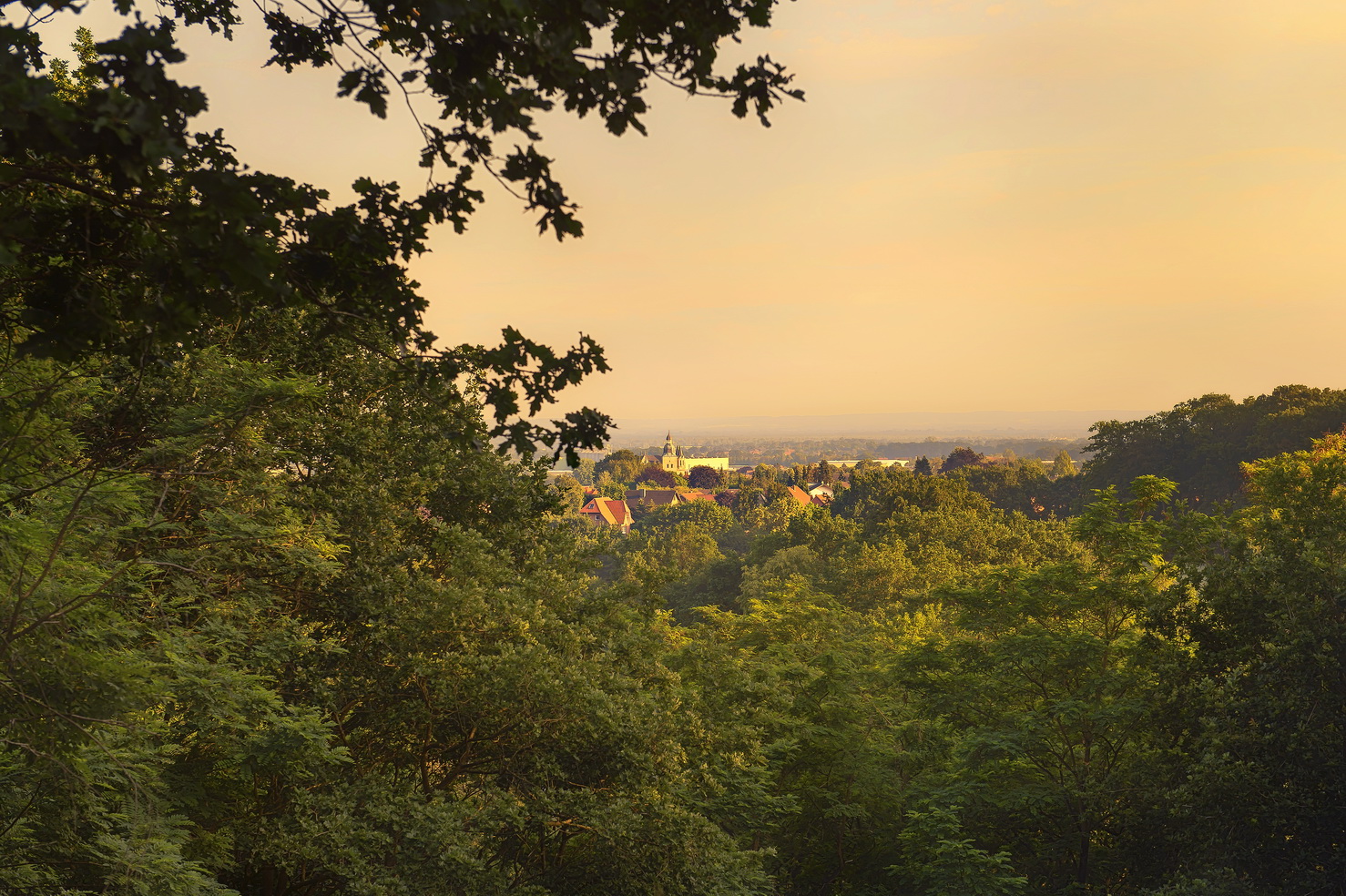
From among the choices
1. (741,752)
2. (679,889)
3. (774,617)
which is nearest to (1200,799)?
(741,752)

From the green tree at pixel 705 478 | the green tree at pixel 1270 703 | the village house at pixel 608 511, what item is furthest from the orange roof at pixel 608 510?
the green tree at pixel 1270 703

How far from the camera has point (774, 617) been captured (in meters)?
31.5

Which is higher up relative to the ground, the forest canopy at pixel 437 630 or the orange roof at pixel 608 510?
the forest canopy at pixel 437 630

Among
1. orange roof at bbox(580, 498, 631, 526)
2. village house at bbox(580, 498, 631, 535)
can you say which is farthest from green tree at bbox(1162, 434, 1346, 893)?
orange roof at bbox(580, 498, 631, 526)

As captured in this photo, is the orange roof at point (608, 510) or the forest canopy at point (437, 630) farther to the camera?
the orange roof at point (608, 510)

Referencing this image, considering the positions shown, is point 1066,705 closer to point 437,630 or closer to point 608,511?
point 437,630

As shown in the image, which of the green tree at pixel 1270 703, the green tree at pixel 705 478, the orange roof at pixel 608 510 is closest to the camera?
the green tree at pixel 1270 703

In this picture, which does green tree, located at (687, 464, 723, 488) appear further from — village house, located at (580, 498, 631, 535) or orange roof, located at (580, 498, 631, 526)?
village house, located at (580, 498, 631, 535)

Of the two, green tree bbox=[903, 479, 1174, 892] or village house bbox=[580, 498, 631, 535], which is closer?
green tree bbox=[903, 479, 1174, 892]

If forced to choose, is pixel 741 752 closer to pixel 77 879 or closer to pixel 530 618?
pixel 530 618

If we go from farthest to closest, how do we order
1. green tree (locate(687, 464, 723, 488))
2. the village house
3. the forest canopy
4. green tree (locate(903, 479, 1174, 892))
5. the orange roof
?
green tree (locate(687, 464, 723, 488))
the orange roof
the village house
green tree (locate(903, 479, 1174, 892))
the forest canopy

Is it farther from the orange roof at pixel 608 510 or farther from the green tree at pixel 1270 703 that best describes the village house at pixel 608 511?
the green tree at pixel 1270 703

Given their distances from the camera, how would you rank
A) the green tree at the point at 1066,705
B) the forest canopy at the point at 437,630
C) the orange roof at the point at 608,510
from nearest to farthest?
the forest canopy at the point at 437,630, the green tree at the point at 1066,705, the orange roof at the point at 608,510

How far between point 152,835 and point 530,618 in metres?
5.14
